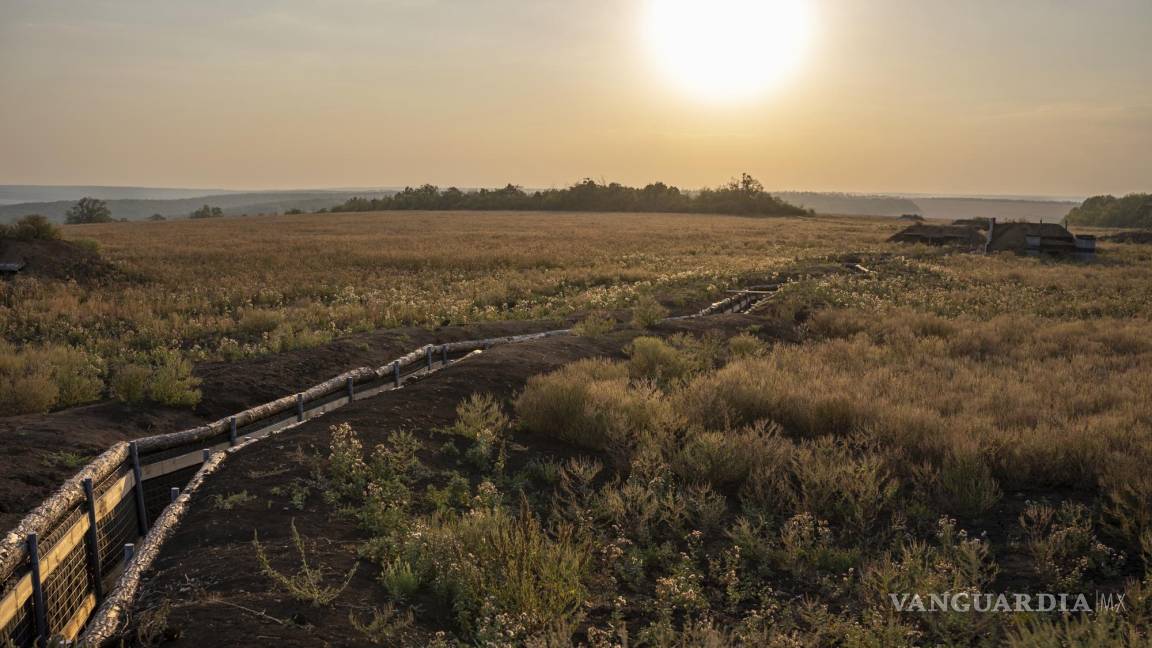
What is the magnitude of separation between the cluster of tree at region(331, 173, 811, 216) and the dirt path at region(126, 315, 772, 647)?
339 feet

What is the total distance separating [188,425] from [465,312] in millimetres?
10832

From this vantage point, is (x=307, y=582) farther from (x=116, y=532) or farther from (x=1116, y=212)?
(x=1116, y=212)

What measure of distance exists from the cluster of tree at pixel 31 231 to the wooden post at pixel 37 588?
85.8ft

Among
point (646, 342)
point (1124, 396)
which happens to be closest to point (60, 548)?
point (646, 342)

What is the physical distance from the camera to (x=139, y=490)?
805 centimetres

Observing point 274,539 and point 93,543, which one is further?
point 93,543

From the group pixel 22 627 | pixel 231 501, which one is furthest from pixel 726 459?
pixel 22 627

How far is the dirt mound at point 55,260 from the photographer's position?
24.4 meters

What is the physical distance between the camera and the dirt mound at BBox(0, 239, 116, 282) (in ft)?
80.0

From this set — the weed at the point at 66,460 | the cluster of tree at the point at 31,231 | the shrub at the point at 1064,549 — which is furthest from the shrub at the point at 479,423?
the cluster of tree at the point at 31,231

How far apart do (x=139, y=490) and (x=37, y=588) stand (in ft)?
7.80

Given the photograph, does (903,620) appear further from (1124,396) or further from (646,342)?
(646,342)

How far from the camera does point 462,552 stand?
5.27 m

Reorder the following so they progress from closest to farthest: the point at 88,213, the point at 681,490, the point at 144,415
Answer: the point at 681,490, the point at 144,415, the point at 88,213
